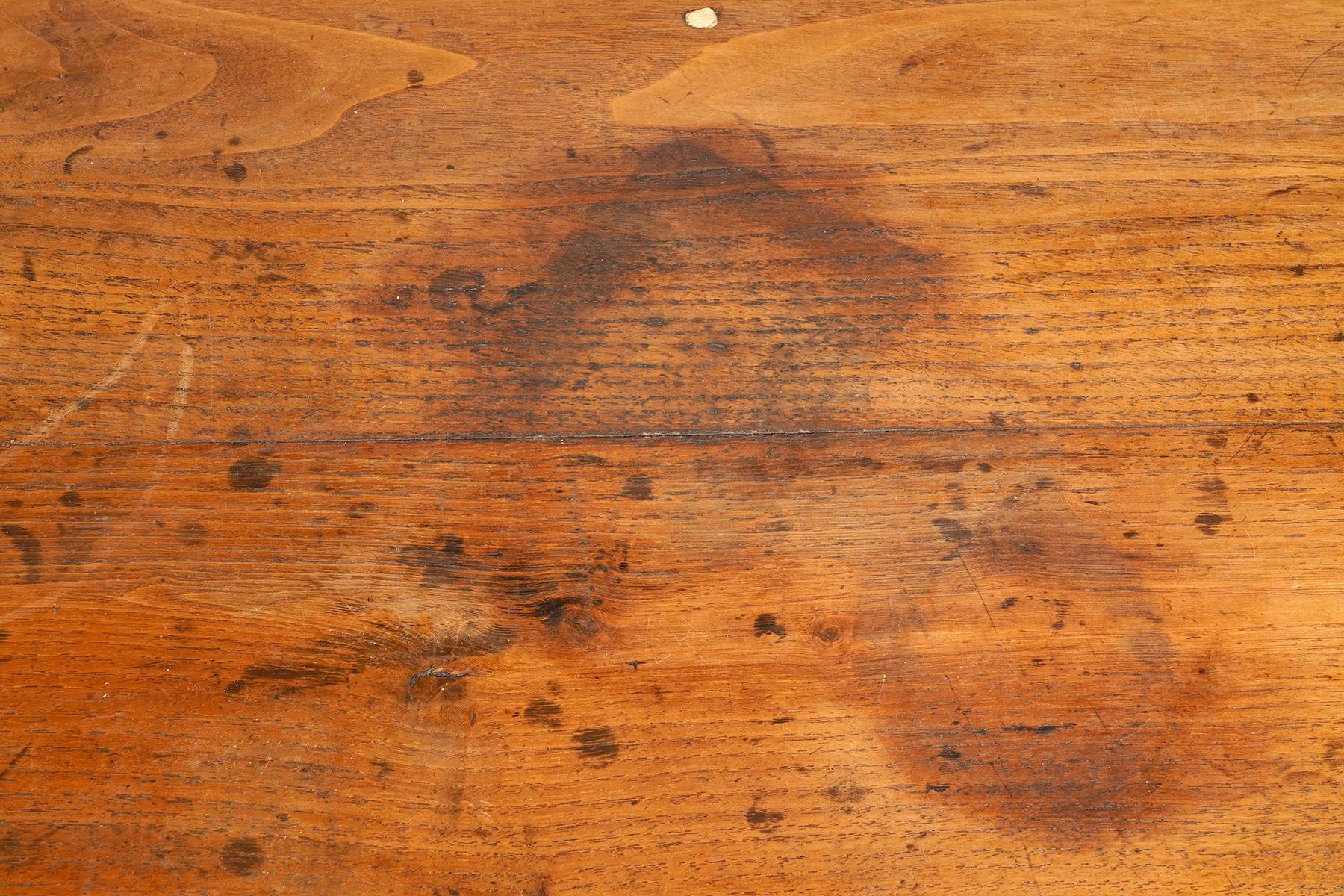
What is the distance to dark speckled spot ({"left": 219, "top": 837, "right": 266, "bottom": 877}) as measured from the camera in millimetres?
771

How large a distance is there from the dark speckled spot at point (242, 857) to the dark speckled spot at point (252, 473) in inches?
12.3

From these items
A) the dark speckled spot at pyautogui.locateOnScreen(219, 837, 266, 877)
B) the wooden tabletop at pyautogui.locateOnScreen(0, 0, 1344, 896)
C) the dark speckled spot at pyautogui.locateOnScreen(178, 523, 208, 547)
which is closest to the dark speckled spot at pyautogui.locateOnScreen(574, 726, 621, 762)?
the wooden tabletop at pyautogui.locateOnScreen(0, 0, 1344, 896)

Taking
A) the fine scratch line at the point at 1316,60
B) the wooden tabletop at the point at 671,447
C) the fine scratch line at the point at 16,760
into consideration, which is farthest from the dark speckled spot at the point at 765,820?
the fine scratch line at the point at 1316,60

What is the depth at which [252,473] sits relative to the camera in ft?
2.74

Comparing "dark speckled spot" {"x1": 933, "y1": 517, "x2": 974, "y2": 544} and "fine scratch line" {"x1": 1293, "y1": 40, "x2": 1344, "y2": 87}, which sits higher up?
"fine scratch line" {"x1": 1293, "y1": 40, "x2": 1344, "y2": 87}

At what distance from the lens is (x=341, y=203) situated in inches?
35.1

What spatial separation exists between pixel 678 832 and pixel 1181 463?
581mm

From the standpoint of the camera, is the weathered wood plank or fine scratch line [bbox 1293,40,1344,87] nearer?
the weathered wood plank

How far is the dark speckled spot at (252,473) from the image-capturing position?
32.8 inches

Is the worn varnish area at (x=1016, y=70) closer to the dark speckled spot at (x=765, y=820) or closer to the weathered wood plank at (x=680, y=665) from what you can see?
the weathered wood plank at (x=680, y=665)

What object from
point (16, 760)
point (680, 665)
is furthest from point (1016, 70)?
point (16, 760)

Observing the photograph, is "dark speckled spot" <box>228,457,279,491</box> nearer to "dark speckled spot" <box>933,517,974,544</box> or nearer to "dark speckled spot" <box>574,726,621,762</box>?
"dark speckled spot" <box>574,726,621,762</box>

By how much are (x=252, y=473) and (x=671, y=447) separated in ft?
1.29

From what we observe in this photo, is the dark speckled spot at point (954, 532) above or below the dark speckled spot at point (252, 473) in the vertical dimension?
below
